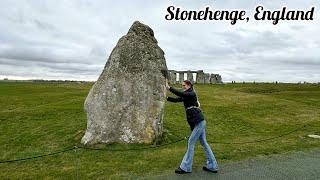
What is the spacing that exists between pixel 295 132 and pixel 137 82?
992cm

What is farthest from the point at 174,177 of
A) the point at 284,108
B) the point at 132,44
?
the point at 284,108

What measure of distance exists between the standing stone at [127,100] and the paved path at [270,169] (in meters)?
4.30

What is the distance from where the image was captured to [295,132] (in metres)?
21.6

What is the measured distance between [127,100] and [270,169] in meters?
6.48

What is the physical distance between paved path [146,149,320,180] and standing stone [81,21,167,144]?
430 centimetres

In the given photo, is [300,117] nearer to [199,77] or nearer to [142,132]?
[142,132]

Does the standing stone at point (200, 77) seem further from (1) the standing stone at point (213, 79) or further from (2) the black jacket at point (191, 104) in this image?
(2) the black jacket at point (191, 104)

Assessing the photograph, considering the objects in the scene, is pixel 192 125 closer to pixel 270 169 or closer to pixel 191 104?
pixel 191 104

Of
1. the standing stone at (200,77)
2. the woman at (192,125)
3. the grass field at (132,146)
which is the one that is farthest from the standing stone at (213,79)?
the woman at (192,125)

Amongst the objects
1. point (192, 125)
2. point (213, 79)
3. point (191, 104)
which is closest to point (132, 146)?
point (192, 125)

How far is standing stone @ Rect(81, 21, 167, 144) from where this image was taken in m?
16.4

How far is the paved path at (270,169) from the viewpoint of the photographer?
39.2 feet

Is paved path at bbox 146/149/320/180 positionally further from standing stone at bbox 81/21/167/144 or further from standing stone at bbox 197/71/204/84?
standing stone at bbox 197/71/204/84

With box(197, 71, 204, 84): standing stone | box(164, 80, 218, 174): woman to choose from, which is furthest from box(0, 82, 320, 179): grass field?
box(197, 71, 204, 84): standing stone
